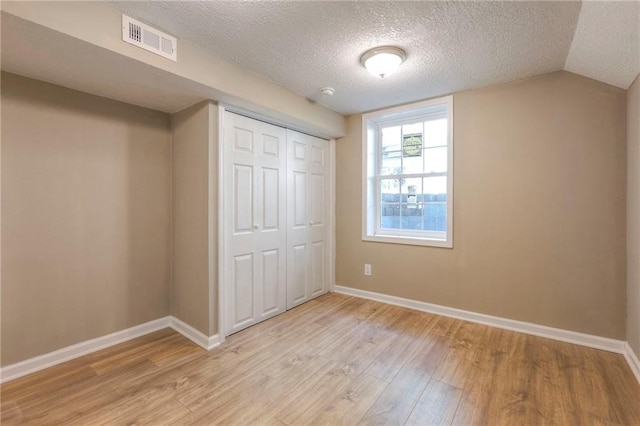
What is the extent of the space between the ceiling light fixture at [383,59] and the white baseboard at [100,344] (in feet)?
8.46

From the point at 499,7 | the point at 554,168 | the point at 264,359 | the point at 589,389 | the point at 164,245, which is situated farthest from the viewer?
the point at 164,245

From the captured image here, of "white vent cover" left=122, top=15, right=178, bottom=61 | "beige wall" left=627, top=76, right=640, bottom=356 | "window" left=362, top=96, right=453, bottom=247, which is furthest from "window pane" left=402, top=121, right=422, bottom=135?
"white vent cover" left=122, top=15, right=178, bottom=61

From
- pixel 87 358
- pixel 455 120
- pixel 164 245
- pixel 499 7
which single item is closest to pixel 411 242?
pixel 455 120

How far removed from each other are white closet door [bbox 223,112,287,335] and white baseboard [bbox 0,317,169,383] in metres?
0.80

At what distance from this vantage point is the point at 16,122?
1981mm

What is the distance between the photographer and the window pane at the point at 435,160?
3150 millimetres

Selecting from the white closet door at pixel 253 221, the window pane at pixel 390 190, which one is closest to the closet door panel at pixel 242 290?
the white closet door at pixel 253 221

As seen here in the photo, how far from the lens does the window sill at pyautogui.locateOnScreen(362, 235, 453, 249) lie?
9.94 ft

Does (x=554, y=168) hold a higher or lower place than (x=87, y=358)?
higher

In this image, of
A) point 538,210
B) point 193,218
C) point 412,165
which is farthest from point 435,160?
point 193,218

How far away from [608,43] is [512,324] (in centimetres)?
229

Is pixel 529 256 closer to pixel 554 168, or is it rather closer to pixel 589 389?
pixel 554 168

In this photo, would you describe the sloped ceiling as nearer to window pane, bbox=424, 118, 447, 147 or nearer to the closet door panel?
window pane, bbox=424, 118, 447, 147

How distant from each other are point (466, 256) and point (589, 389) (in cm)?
130
